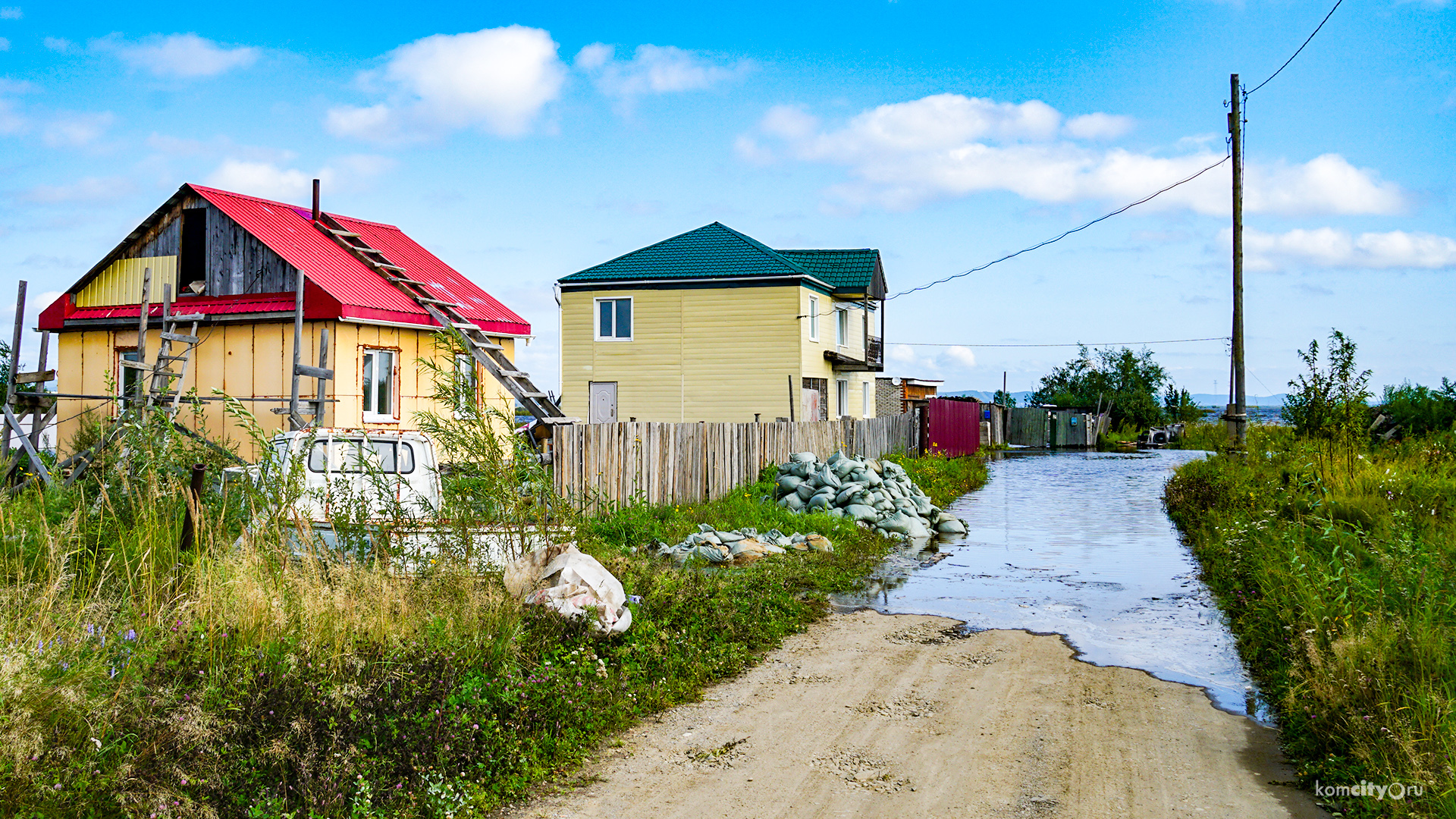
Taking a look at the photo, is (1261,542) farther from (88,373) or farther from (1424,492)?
(88,373)

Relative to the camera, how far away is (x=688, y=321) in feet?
99.8

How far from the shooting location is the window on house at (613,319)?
30.9 m

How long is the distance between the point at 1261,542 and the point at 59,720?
11107 millimetres

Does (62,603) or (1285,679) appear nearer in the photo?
(62,603)

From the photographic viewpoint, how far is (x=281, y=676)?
512cm

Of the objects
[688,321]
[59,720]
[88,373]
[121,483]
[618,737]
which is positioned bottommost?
[618,737]

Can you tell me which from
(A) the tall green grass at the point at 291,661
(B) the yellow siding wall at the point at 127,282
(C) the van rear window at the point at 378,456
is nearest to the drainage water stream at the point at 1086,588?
(A) the tall green grass at the point at 291,661

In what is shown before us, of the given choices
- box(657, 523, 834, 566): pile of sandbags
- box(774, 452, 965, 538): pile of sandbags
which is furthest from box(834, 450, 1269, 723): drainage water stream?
box(657, 523, 834, 566): pile of sandbags

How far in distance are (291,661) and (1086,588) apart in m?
8.99

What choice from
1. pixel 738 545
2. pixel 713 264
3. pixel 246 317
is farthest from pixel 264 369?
pixel 713 264

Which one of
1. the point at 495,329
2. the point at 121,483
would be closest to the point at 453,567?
the point at 121,483

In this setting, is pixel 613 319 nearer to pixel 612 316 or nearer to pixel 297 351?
pixel 612 316

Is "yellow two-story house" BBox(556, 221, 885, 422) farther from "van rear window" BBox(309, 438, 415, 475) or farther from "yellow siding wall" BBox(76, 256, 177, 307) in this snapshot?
"van rear window" BBox(309, 438, 415, 475)

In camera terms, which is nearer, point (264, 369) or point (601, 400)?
point (264, 369)
